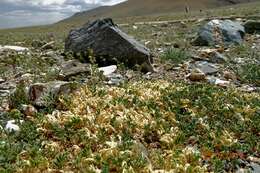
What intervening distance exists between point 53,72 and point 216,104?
182 inches

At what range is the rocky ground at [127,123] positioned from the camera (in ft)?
25.8

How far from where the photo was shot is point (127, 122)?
9469 millimetres

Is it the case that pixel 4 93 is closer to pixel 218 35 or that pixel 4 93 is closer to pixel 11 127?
pixel 11 127

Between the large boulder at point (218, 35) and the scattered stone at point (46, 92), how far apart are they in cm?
1126

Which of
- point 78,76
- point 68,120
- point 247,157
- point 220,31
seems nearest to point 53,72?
point 78,76

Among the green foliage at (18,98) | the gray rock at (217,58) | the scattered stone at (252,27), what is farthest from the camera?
the scattered stone at (252,27)

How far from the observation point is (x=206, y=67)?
16.0 m

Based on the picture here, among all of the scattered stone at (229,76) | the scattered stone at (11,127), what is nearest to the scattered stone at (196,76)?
the scattered stone at (229,76)

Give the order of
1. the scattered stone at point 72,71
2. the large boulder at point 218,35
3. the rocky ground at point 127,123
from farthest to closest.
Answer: the large boulder at point 218,35
the scattered stone at point 72,71
the rocky ground at point 127,123

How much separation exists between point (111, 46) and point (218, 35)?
6896 mm

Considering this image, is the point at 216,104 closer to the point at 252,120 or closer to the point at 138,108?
the point at 252,120

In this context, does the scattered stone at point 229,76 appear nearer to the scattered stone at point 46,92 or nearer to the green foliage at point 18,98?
the scattered stone at point 46,92

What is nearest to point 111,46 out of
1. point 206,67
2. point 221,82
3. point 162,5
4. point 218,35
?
point 206,67

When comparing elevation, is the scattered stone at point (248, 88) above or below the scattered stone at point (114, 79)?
below
